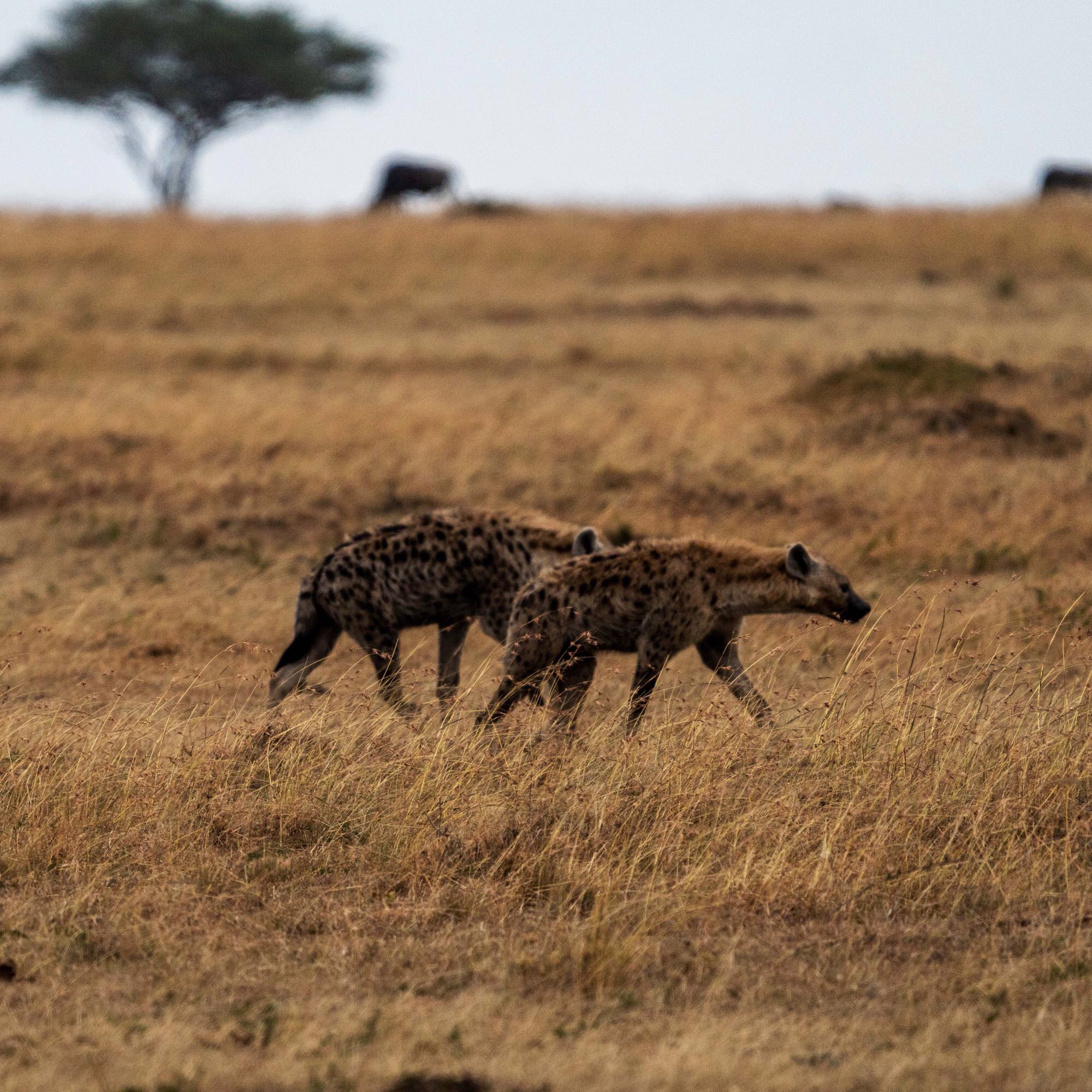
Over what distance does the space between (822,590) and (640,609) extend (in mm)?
923

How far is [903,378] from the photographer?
50.1 ft

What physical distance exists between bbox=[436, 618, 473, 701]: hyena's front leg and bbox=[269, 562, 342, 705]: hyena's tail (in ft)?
1.71

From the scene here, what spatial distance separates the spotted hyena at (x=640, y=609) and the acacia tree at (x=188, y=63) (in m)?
29.7

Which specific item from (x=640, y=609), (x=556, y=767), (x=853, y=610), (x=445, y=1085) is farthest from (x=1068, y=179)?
(x=445, y=1085)

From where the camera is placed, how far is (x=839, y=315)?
818 inches

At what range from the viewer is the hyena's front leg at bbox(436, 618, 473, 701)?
782 centimetres

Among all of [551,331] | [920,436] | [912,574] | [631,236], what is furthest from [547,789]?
[631,236]

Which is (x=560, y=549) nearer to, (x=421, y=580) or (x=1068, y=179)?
(x=421, y=580)

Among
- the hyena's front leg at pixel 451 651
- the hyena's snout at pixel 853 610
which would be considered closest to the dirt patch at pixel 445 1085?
the hyena's front leg at pixel 451 651

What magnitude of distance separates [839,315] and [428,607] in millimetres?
14028

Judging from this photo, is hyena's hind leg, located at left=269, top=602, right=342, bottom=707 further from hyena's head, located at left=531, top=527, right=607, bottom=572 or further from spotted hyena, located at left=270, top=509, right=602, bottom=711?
hyena's head, located at left=531, top=527, right=607, bottom=572

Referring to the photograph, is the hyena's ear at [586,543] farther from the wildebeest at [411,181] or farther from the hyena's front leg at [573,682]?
the wildebeest at [411,181]

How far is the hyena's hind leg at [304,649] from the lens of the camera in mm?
7770

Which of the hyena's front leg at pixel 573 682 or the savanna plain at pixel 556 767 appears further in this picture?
the hyena's front leg at pixel 573 682
